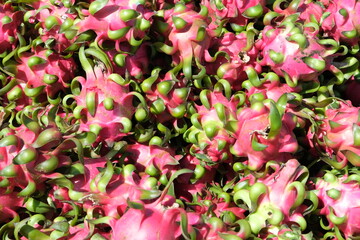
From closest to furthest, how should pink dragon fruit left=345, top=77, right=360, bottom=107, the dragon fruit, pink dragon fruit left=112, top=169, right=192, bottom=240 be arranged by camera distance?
pink dragon fruit left=112, top=169, right=192, bottom=240 < the dragon fruit < pink dragon fruit left=345, top=77, right=360, bottom=107

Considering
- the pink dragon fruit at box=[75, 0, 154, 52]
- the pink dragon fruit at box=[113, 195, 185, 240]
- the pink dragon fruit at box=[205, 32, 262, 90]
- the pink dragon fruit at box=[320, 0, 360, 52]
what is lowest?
the pink dragon fruit at box=[113, 195, 185, 240]

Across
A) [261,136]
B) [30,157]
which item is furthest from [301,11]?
[30,157]

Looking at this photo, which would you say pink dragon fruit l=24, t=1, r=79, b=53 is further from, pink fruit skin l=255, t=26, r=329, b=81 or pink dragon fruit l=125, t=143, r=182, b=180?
pink fruit skin l=255, t=26, r=329, b=81

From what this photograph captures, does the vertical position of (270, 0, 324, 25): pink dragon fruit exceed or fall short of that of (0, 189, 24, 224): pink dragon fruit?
it exceeds it

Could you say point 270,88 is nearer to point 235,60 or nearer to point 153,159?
point 235,60

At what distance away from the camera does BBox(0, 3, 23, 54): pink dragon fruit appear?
4.98ft

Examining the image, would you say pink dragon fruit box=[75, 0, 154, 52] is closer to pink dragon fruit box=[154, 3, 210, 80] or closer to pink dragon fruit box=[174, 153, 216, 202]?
pink dragon fruit box=[154, 3, 210, 80]

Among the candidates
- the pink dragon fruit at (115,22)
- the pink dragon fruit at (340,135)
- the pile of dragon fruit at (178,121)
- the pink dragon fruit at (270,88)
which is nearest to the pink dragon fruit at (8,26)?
the pile of dragon fruit at (178,121)

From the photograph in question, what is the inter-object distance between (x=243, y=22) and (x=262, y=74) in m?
0.24

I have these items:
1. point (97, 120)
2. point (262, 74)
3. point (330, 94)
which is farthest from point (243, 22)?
point (97, 120)

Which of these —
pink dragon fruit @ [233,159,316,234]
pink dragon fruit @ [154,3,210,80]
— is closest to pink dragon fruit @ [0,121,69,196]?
pink dragon fruit @ [154,3,210,80]

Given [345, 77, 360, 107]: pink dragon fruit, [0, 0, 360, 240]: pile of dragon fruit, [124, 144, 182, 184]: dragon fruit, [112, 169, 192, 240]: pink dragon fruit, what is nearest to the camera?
[112, 169, 192, 240]: pink dragon fruit

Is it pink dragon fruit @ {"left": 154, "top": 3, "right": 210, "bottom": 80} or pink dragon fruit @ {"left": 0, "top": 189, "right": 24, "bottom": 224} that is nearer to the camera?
pink dragon fruit @ {"left": 0, "top": 189, "right": 24, "bottom": 224}

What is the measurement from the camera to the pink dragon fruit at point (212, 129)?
1361 millimetres
